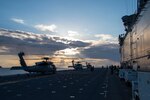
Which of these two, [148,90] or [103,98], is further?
[103,98]

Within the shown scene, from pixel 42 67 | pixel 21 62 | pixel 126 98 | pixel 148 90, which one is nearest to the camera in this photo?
pixel 148 90

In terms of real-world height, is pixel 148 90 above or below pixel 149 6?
below

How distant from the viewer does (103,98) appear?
79.2 ft

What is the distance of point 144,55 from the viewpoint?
1266 centimetres

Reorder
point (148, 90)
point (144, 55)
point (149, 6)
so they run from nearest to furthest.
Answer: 1. point (148, 90)
2. point (149, 6)
3. point (144, 55)

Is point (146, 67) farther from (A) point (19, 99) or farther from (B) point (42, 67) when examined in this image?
(B) point (42, 67)

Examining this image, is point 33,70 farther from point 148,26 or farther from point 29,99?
point 148,26

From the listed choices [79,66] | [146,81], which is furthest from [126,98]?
[79,66]

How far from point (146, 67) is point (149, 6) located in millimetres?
1984

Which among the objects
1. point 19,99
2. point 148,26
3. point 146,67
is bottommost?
Result: point 19,99

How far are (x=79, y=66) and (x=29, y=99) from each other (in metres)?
166

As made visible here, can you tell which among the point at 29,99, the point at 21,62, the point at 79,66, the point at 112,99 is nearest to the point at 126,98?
the point at 112,99

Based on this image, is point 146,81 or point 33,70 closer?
point 146,81

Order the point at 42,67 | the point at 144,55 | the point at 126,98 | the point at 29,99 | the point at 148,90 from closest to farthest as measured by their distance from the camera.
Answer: the point at 148,90
the point at 144,55
the point at 29,99
the point at 126,98
the point at 42,67
